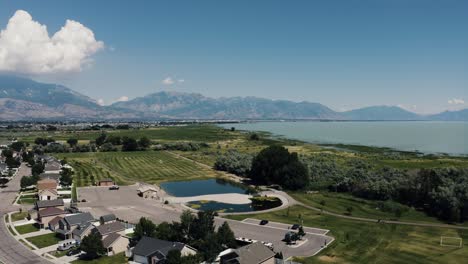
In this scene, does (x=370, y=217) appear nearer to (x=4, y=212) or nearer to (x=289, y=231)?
(x=289, y=231)

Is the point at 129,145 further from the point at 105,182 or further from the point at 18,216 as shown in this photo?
the point at 18,216

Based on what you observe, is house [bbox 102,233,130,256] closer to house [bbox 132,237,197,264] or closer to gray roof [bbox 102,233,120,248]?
gray roof [bbox 102,233,120,248]

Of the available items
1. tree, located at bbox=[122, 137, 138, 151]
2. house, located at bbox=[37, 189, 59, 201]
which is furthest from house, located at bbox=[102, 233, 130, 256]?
tree, located at bbox=[122, 137, 138, 151]

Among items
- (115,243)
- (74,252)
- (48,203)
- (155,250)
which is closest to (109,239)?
(115,243)

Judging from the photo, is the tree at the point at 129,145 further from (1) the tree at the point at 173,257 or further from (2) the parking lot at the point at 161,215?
(1) the tree at the point at 173,257

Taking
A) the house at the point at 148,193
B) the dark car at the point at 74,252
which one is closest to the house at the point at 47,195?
the house at the point at 148,193

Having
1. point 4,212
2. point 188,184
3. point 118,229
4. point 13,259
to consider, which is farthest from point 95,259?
point 188,184
